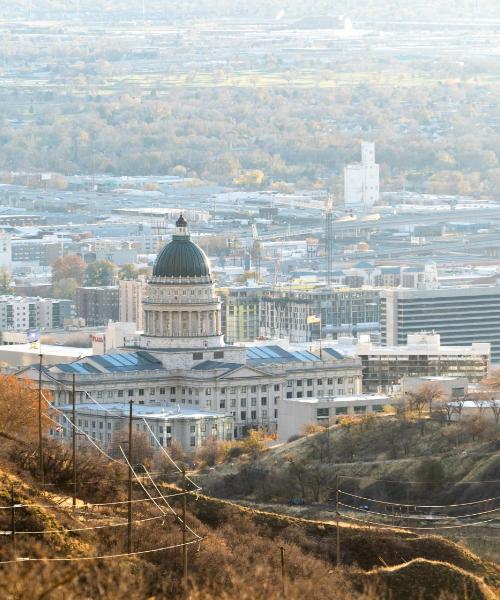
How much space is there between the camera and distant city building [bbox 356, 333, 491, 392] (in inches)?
3196

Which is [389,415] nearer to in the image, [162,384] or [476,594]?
[162,384]

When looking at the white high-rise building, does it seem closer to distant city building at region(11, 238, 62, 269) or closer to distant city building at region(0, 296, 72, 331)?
distant city building at region(11, 238, 62, 269)

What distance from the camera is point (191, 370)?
74875 mm

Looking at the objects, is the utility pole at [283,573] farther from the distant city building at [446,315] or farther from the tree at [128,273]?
the tree at [128,273]

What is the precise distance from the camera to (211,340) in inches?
3014

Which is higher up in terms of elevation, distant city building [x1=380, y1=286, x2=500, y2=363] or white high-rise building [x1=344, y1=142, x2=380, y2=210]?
white high-rise building [x1=344, y1=142, x2=380, y2=210]

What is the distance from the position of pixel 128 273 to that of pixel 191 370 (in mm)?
53680

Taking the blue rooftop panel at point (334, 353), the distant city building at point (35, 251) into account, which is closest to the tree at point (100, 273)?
the distant city building at point (35, 251)

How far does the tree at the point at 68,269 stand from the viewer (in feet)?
438

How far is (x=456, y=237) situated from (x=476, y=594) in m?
124

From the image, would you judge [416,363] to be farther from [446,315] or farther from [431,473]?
[431,473]

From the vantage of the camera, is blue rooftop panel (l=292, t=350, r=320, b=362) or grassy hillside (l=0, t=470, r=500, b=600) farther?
blue rooftop panel (l=292, t=350, r=320, b=362)

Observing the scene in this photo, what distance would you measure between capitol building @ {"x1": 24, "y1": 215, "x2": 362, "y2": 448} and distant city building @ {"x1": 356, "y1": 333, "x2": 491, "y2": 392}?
2264mm

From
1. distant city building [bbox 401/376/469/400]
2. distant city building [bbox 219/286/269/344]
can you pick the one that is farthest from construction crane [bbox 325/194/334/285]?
distant city building [bbox 401/376/469/400]
